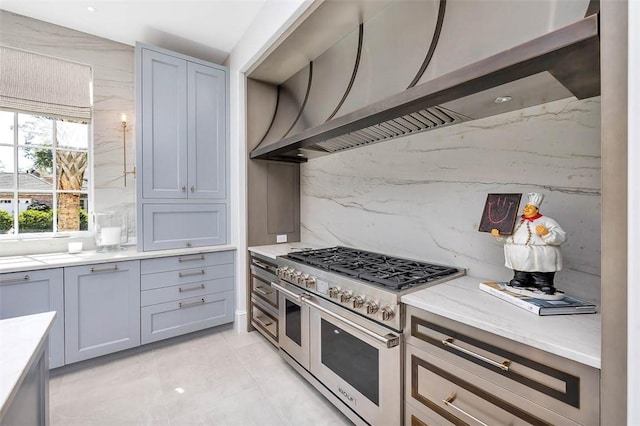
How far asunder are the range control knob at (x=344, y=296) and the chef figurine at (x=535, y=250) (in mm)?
757

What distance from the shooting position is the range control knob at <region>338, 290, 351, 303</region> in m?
1.54

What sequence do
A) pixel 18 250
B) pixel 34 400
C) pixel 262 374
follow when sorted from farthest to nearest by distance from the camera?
pixel 18 250 → pixel 262 374 → pixel 34 400

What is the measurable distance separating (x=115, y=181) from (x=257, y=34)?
79.9 inches

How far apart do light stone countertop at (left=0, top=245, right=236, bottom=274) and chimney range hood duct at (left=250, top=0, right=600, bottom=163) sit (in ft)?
4.15

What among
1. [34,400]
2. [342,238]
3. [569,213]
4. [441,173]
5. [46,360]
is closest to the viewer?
[34,400]

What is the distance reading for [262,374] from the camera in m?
2.16

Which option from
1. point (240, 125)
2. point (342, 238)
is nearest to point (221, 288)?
point (342, 238)

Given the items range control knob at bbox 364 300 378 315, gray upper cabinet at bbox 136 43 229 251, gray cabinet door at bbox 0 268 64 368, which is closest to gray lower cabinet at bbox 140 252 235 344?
gray upper cabinet at bbox 136 43 229 251

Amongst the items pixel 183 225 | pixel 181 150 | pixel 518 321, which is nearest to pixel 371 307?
pixel 518 321

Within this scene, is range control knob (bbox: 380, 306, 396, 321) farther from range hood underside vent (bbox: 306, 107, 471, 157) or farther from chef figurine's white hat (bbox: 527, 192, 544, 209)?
range hood underside vent (bbox: 306, 107, 471, 157)

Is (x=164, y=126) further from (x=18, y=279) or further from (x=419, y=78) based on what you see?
(x=419, y=78)

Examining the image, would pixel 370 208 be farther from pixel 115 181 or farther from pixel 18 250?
pixel 18 250

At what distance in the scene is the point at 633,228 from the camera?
2.19 feet

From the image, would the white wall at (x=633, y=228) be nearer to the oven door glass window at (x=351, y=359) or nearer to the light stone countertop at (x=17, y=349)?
the oven door glass window at (x=351, y=359)
